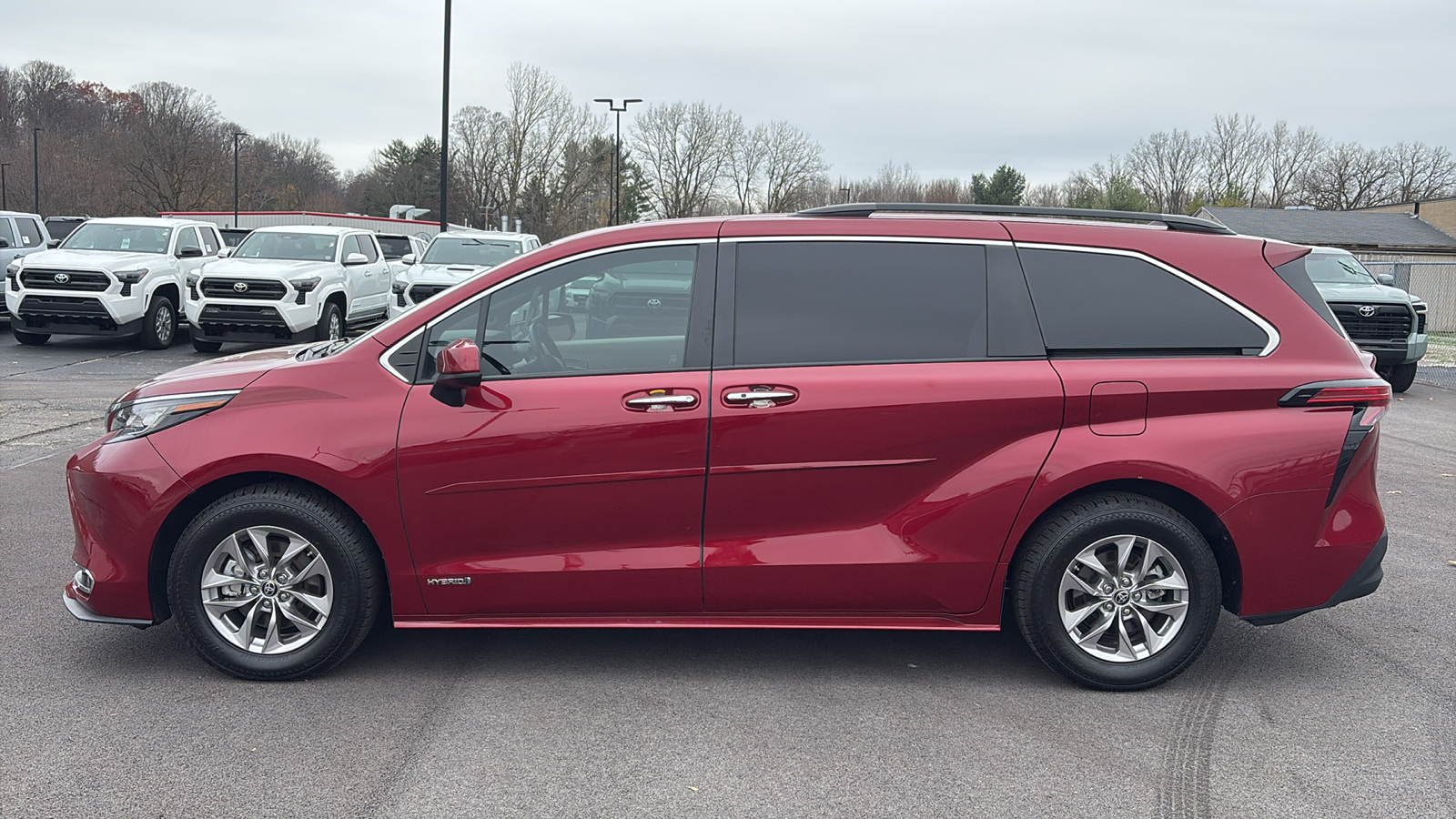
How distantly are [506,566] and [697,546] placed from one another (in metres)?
0.71

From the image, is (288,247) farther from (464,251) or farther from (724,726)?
(724,726)

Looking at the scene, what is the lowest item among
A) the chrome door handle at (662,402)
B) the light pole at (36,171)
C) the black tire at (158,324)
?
the black tire at (158,324)

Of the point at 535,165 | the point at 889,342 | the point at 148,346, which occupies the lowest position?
the point at 148,346

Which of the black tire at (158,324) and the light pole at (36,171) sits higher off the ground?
the light pole at (36,171)

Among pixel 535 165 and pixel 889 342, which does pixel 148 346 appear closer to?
pixel 889 342

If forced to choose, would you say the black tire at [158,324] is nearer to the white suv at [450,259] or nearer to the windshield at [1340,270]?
the white suv at [450,259]

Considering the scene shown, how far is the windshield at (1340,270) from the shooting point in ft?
55.9

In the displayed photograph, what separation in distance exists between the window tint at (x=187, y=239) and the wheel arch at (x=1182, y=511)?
17619 mm

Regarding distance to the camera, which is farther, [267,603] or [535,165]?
[535,165]

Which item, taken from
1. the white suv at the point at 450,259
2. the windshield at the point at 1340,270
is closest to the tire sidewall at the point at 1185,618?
the windshield at the point at 1340,270

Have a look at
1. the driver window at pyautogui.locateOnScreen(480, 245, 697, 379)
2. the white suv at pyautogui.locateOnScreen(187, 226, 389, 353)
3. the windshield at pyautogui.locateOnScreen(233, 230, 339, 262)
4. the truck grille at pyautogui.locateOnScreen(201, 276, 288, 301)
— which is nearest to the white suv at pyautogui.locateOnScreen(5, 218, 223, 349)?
the white suv at pyautogui.locateOnScreen(187, 226, 389, 353)

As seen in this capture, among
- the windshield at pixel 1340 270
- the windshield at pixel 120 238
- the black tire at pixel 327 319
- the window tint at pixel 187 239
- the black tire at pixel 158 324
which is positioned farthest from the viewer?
the window tint at pixel 187 239

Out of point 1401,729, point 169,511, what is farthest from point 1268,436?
point 169,511

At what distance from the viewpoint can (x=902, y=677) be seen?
4.47 metres
